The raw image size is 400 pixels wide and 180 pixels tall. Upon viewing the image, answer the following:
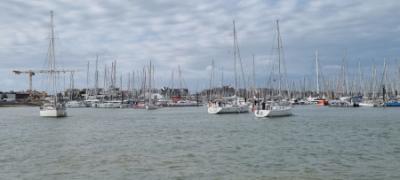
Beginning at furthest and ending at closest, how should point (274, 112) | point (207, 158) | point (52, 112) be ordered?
point (52, 112) < point (274, 112) < point (207, 158)

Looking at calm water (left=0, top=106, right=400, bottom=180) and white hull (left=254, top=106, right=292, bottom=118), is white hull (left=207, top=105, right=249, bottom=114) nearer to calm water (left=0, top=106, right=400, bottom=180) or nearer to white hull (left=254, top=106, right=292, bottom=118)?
white hull (left=254, top=106, right=292, bottom=118)

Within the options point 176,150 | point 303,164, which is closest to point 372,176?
point 303,164

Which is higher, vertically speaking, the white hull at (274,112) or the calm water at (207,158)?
the white hull at (274,112)

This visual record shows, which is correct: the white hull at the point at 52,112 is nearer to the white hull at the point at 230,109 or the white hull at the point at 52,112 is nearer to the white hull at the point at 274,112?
the white hull at the point at 230,109

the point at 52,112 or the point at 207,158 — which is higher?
the point at 52,112

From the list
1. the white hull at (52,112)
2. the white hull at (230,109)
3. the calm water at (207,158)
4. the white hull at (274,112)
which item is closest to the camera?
the calm water at (207,158)

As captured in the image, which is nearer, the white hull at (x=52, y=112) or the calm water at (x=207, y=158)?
→ the calm water at (x=207, y=158)

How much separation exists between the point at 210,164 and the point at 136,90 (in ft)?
541

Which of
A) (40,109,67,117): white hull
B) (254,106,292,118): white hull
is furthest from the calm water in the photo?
(40,109,67,117): white hull

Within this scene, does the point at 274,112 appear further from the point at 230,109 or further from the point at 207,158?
the point at 207,158

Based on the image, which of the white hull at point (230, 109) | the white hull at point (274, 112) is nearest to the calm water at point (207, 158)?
the white hull at point (274, 112)

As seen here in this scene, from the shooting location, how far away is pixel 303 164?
26.5 meters

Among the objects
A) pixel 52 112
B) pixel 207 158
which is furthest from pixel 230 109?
pixel 207 158

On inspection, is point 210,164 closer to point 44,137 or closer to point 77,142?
point 77,142
